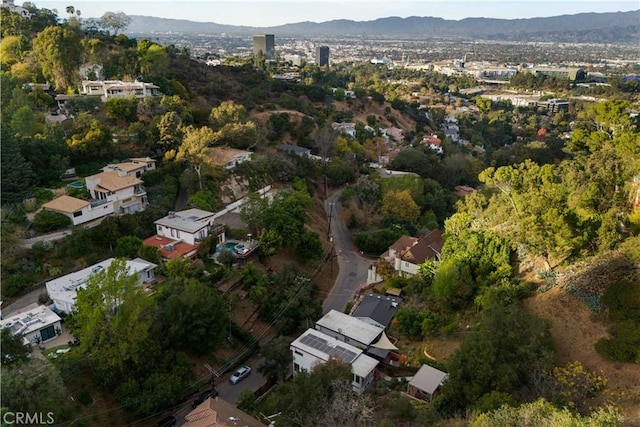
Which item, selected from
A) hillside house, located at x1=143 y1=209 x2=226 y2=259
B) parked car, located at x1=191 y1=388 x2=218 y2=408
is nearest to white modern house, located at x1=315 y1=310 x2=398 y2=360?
parked car, located at x1=191 y1=388 x2=218 y2=408

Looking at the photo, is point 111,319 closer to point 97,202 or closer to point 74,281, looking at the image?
point 74,281

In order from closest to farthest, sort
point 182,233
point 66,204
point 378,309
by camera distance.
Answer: point 378,309 < point 66,204 < point 182,233

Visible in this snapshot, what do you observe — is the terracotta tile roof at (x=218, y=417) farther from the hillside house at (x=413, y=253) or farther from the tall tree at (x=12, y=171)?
the tall tree at (x=12, y=171)

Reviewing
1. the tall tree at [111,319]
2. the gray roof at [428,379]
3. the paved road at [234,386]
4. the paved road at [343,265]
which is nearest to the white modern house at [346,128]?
the paved road at [343,265]

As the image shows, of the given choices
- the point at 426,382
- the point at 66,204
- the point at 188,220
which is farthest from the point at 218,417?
the point at 66,204

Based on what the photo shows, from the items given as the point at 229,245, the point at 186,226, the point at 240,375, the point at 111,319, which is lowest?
the point at 240,375

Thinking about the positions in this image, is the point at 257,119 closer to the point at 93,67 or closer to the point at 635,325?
the point at 93,67

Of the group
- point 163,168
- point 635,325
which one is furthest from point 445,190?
point 635,325
